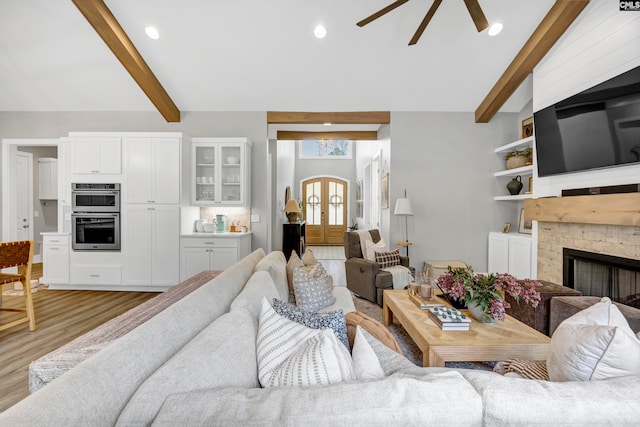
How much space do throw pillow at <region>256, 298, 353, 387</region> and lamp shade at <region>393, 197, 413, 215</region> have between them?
11.5 feet

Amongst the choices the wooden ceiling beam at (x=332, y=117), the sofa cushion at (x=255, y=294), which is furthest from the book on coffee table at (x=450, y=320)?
the wooden ceiling beam at (x=332, y=117)

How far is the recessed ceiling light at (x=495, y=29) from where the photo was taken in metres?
3.45

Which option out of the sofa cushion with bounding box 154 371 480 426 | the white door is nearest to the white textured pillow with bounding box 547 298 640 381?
the sofa cushion with bounding box 154 371 480 426

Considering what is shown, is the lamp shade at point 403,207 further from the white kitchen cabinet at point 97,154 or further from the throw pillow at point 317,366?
the white kitchen cabinet at point 97,154

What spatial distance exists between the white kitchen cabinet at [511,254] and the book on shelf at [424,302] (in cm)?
205

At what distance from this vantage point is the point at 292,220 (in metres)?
6.82

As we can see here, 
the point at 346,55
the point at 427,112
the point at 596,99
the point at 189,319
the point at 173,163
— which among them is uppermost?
the point at 346,55

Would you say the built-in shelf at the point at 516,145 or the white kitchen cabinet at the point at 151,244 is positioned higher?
the built-in shelf at the point at 516,145

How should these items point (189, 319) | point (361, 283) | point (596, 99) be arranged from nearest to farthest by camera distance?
point (189, 319), point (596, 99), point (361, 283)

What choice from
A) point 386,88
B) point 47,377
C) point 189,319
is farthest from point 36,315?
point 386,88

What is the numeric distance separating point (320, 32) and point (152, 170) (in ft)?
9.52

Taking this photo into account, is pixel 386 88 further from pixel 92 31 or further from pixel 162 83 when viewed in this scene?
pixel 92 31

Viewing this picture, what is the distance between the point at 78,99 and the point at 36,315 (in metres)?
3.14

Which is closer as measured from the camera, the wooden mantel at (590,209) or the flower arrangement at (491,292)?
the flower arrangement at (491,292)
